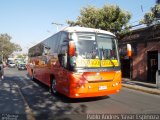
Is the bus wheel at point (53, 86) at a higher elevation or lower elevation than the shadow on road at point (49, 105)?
higher

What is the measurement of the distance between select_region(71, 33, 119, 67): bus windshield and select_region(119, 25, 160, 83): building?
10.1 meters

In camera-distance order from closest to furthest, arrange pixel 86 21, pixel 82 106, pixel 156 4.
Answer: pixel 82 106, pixel 156 4, pixel 86 21

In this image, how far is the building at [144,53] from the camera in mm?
22203

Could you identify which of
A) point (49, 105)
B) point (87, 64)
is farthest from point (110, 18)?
point (49, 105)

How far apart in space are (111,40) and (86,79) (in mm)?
2220

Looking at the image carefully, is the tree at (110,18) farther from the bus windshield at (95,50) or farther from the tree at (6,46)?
the tree at (6,46)

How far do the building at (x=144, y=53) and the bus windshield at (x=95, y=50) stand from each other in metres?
10.1

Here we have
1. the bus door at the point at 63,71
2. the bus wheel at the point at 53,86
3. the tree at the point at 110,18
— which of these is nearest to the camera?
the bus door at the point at 63,71

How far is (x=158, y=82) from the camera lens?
17312 mm

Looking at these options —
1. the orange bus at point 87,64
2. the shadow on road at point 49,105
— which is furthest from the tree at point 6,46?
the orange bus at point 87,64

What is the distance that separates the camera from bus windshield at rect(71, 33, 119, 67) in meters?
11.4

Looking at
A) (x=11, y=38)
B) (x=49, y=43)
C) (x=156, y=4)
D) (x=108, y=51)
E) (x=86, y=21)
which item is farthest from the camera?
(x=11, y=38)

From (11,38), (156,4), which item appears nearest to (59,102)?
(156,4)

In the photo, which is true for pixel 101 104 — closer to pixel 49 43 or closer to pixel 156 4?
pixel 49 43
